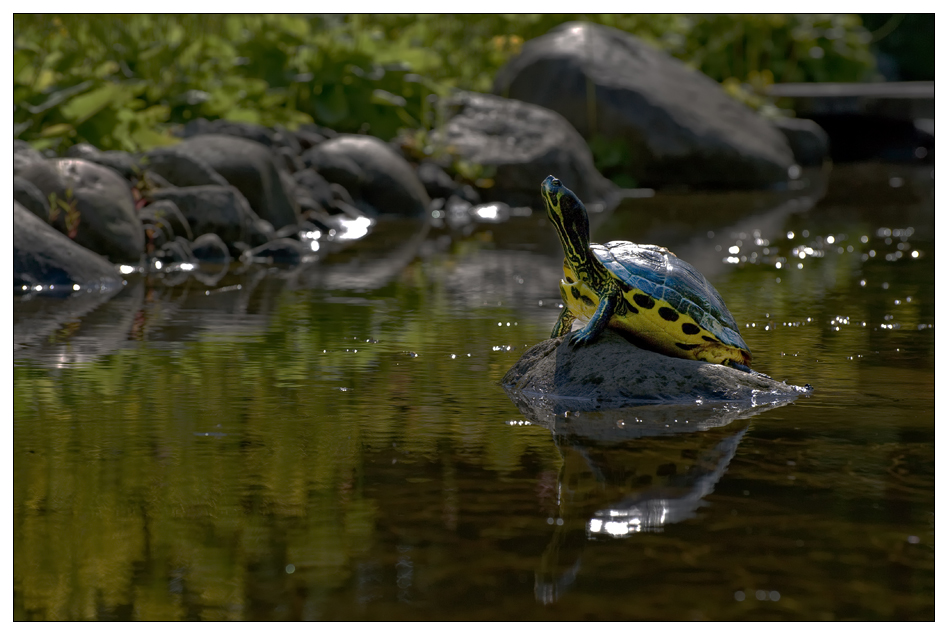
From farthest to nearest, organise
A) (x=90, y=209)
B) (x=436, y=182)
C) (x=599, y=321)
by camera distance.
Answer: (x=436, y=182)
(x=90, y=209)
(x=599, y=321)

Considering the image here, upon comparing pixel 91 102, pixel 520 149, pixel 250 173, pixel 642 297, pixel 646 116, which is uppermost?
pixel 642 297

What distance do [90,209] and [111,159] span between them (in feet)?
3.71

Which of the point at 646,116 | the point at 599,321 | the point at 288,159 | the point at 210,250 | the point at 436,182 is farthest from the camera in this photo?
the point at 646,116

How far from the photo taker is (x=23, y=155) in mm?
8883

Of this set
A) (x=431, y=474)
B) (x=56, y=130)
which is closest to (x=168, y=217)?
(x=56, y=130)

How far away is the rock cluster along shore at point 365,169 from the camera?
8.34 meters

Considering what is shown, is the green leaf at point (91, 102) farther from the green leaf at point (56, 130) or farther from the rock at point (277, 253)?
the rock at point (277, 253)

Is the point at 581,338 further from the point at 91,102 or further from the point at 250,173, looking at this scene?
the point at 91,102

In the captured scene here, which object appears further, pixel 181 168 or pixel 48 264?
pixel 181 168

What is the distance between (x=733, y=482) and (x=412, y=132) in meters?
9.60

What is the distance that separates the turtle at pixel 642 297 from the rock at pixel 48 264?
3378 millimetres

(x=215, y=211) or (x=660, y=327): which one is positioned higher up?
(x=660, y=327)

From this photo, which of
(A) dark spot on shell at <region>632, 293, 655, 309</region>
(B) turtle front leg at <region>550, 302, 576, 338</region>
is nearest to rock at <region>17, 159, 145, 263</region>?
(B) turtle front leg at <region>550, 302, 576, 338</region>

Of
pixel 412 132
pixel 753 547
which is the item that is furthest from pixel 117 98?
pixel 753 547
